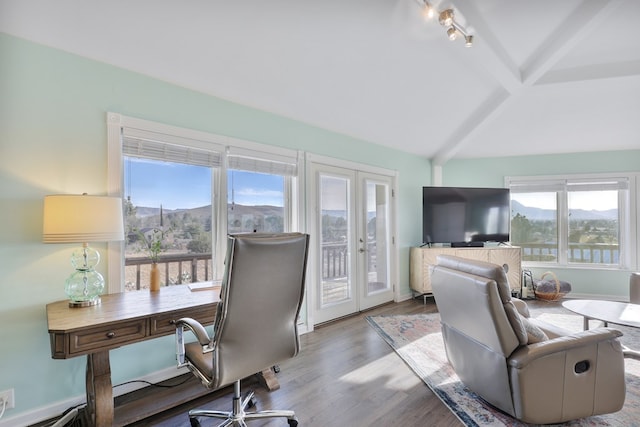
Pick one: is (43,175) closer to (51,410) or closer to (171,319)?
(171,319)

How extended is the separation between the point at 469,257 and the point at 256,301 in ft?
12.9

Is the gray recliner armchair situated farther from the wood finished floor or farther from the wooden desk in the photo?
the wooden desk

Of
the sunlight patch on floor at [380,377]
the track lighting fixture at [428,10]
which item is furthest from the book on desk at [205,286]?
the track lighting fixture at [428,10]

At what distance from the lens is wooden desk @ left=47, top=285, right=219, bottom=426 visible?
1590 mm

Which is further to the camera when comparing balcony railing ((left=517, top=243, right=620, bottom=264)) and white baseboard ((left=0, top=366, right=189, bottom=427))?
balcony railing ((left=517, top=243, right=620, bottom=264))

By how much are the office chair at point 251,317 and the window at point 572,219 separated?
5.07 meters

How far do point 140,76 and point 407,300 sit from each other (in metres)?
4.48

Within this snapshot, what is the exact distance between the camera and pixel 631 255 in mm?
4809

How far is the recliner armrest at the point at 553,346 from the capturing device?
174 centimetres

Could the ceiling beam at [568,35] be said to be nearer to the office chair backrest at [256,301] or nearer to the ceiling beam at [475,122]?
the ceiling beam at [475,122]

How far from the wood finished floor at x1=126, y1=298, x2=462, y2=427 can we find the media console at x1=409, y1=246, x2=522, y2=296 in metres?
1.76

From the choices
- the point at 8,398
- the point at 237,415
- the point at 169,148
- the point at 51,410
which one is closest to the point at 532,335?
the point at 237,415

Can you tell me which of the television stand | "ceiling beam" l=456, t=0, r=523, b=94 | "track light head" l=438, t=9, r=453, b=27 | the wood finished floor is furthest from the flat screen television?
"track light head" l=438, t=9, r=453, b=27

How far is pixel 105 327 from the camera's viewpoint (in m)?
1.67
